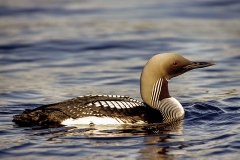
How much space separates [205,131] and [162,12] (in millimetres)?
8564

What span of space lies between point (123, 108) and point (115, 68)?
3.91 metres

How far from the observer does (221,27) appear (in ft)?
45.4

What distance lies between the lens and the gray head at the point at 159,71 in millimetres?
7527

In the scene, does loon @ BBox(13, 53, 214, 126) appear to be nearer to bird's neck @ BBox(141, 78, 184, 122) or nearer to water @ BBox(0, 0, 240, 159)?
bird's neck @ BBox(141, 78, 184, 122)

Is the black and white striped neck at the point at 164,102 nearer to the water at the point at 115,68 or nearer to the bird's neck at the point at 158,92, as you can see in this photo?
the bird's neck at the point at 158,92

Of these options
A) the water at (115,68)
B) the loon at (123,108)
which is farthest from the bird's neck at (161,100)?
the water at (115,68)

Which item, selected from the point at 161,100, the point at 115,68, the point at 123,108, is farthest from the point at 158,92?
the point at 115,68

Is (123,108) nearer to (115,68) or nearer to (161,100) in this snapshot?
(161,100)

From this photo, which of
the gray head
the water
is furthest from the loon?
the water

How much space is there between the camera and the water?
659 cm

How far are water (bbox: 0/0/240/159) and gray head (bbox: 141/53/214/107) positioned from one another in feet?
1.59

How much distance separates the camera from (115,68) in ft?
36.6

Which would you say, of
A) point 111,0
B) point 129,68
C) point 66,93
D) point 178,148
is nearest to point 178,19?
point 111,0

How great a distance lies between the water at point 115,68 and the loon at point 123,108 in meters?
0.14
